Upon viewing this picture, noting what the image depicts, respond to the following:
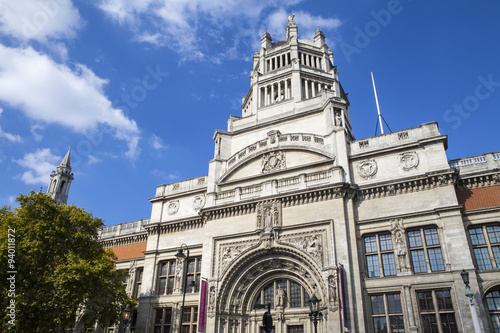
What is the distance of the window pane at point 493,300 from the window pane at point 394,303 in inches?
199

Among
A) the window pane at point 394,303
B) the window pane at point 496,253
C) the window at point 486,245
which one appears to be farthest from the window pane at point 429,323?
the window pane at point 496,253

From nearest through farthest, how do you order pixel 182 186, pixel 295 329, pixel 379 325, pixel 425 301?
pixel 425 301 < pixel 379 325 < pixel 295 329 < pixel 182 186

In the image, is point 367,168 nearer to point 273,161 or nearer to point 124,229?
point 273,161

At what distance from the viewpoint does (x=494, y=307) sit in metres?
21.8

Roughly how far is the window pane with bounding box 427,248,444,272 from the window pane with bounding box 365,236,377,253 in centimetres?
343

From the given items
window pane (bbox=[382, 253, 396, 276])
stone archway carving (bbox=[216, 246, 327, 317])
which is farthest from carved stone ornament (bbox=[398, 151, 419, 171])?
stone archway carving (bbox=[216, 246, 327, 317])

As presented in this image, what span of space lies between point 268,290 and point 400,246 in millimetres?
10689

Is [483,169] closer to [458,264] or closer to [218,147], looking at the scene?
[458,264]

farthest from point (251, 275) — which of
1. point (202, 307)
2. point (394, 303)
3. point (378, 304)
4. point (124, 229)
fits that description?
point (124, 229)

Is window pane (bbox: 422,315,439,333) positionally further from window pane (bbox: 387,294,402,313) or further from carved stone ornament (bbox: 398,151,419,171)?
carved stone ornament (bbox: 398,151,419,171)

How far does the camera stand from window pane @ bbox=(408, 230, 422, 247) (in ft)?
81.1

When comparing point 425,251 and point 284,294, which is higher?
point 425,251

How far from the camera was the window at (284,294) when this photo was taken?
27297 millimetres

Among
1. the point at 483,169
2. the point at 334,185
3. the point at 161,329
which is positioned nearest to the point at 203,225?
the point at 161,329
